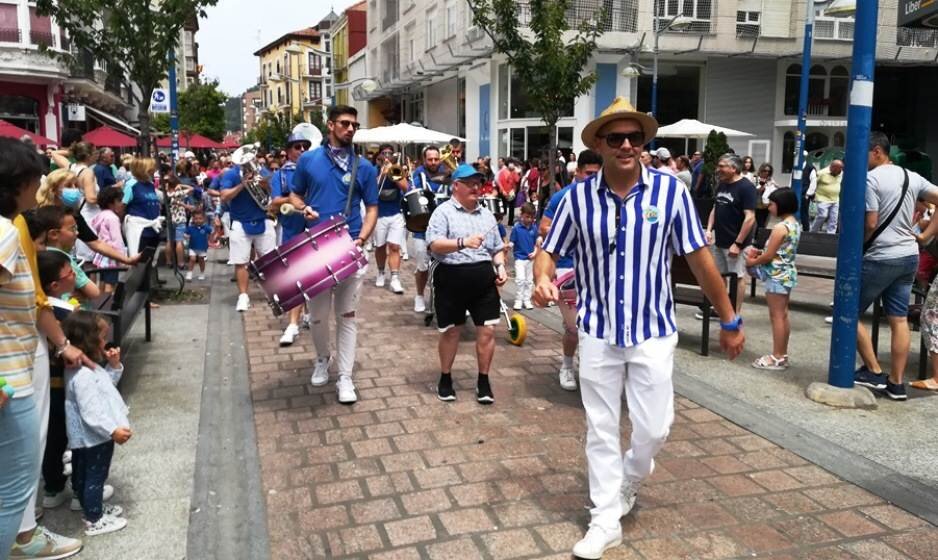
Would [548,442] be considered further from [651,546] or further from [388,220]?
[388,220]

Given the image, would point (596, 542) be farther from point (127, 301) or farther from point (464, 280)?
point (127, 301)

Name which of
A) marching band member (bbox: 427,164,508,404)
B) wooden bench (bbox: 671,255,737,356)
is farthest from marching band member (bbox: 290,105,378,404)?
wooden bench (bbox: 671,255,737,356)

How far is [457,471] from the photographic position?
4.47 metres

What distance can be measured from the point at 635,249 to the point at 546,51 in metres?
8.34

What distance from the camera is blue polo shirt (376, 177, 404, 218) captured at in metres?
10.2

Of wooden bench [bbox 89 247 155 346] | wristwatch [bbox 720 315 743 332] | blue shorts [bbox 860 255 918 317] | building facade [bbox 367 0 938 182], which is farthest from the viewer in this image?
building facade [bbox 367 0 938 182]

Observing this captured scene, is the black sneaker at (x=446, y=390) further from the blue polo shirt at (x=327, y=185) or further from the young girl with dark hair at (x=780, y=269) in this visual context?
the young girl with dark hair at (x=780, y=269)

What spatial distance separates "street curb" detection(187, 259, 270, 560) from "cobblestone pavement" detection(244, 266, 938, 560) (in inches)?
3.7

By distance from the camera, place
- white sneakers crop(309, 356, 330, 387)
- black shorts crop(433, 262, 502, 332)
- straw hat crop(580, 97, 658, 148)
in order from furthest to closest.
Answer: white sneakers crop(309, 356, 330, 387) → black shorts crop(433, 262, 502, 332) → straw hat crop(580, 97, 658, 148)

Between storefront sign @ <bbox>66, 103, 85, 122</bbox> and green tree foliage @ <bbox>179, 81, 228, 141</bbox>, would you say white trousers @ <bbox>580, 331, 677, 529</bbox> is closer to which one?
storefront sign @ <bbox>66, 103, 85, 122</bbox>

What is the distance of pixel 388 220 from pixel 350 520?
21.7ft

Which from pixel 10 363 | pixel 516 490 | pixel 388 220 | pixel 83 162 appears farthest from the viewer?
pixel 388 220

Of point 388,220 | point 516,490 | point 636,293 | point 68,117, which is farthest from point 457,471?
point 68,117

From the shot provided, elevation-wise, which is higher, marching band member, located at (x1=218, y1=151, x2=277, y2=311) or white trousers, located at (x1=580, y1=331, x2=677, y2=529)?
marching band member, located at (x1=218, y1=151, x2=277, y2=311)
